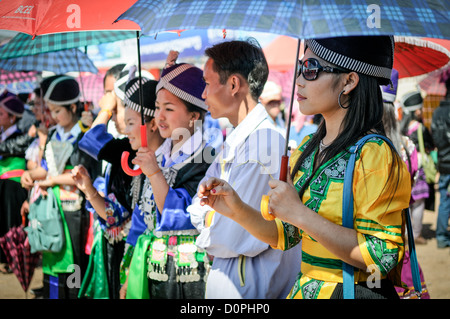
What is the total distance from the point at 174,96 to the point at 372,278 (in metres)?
2.04

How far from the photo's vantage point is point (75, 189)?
5.31 meters

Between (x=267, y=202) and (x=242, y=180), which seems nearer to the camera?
(x=267, y=202)

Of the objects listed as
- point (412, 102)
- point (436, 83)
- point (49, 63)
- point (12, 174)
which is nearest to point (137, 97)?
point (49, 63)

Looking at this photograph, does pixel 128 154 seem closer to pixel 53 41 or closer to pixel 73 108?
pixel 53 41

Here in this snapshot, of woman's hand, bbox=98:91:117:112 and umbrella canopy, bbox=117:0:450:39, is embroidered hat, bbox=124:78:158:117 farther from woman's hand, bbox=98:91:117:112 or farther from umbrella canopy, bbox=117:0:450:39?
umbrella canopy, bbox=117:0:450:39

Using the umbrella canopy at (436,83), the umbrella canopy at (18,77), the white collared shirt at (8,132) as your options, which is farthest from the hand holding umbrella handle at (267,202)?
the umbrella canopy at (18,77)

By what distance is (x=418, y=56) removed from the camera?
320cm

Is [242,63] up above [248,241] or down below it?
above

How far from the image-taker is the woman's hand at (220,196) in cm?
229

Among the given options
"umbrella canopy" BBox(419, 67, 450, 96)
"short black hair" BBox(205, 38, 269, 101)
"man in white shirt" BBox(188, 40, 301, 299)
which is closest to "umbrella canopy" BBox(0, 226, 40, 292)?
"man in white shirt" BBox(188, 40, 301, 299)

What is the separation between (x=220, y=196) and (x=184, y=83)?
4.59ft

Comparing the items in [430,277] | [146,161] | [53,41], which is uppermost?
[53,41]

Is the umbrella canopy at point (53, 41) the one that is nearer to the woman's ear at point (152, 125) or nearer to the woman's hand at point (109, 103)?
the woman's hand at point (109, 103)
